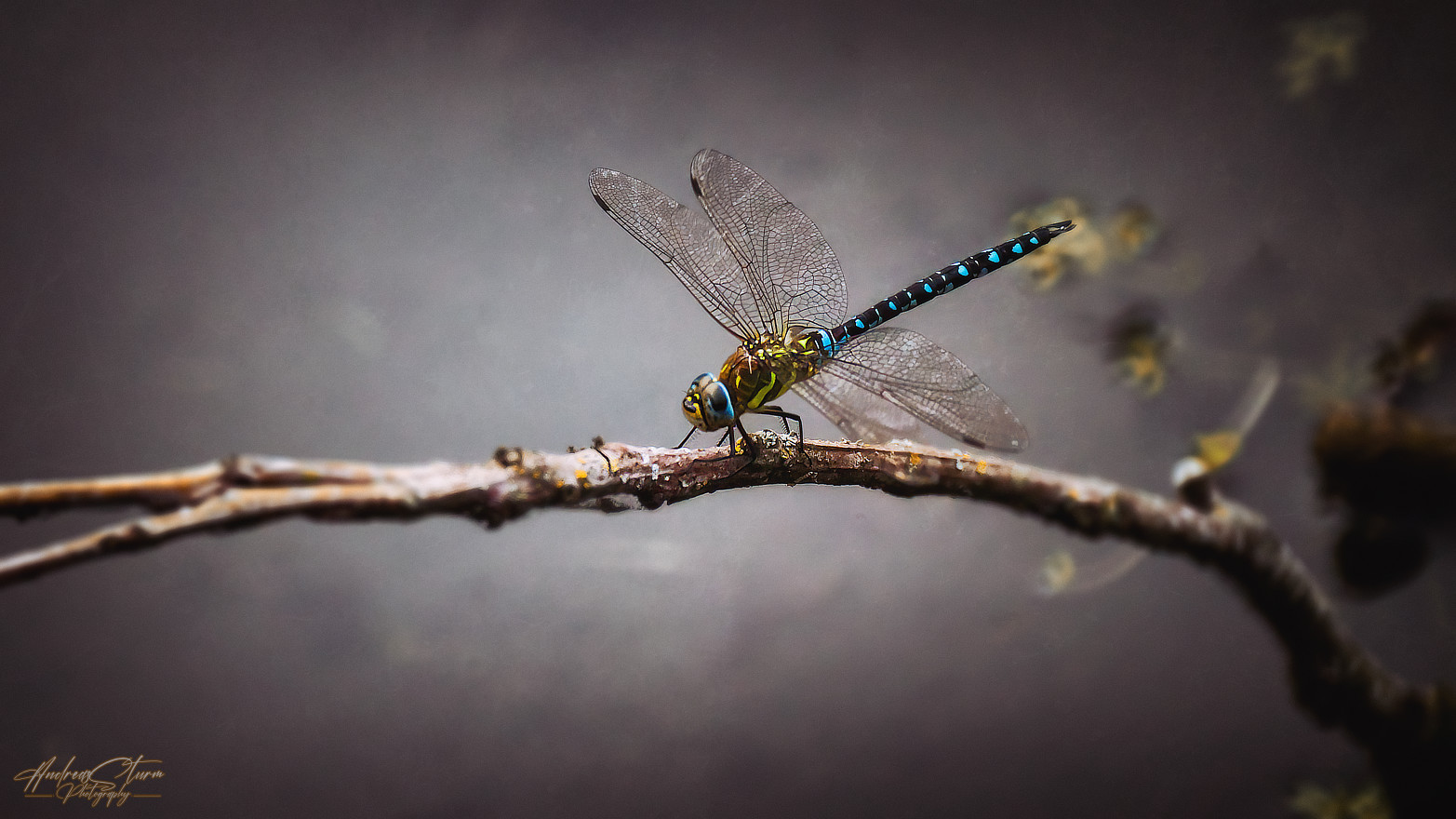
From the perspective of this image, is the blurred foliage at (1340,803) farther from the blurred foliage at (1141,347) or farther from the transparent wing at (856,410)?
the transparent wing at (856,410)

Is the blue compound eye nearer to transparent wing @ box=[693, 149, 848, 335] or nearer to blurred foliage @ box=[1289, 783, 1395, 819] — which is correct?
transparent wing @ box=[693, 149, 848, 335]

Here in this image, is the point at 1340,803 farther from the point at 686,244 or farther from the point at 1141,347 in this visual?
the point at 686,244

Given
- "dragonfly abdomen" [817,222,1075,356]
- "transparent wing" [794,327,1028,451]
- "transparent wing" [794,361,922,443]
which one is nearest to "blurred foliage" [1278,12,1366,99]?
"dragonfly abdomen" [817,222,1075,356]

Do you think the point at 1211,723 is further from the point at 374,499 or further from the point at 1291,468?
the point at 374,499

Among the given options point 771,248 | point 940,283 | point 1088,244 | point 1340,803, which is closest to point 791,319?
point 771,248

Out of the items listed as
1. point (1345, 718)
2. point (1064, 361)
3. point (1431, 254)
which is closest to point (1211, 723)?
point (1345, 718)

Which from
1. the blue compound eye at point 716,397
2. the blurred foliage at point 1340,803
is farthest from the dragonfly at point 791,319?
the blurred foliage at point 1340,803
